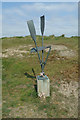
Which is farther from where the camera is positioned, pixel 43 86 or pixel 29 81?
pixel 29 81

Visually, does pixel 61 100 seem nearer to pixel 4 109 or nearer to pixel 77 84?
pixel 77 84

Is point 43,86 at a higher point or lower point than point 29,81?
higher

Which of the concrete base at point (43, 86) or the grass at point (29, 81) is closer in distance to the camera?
the grass at point (29, 81)

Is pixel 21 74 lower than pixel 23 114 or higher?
higher

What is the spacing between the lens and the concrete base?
6.42m

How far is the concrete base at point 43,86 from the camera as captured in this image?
6.42 meters

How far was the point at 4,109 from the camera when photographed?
586cm

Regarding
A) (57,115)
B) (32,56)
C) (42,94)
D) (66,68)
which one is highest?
(32,56)

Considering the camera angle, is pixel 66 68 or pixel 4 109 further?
pixel 66 68

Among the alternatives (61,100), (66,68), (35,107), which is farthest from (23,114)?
(66,68)

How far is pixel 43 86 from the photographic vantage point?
6539mm

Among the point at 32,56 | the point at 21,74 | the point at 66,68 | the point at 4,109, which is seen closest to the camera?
the point at 4,109

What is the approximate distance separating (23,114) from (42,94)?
1.47 meters

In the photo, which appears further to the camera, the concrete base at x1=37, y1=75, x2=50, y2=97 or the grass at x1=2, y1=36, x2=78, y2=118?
the concrete base at x1=37, y1=75, x2=50, y2=97
